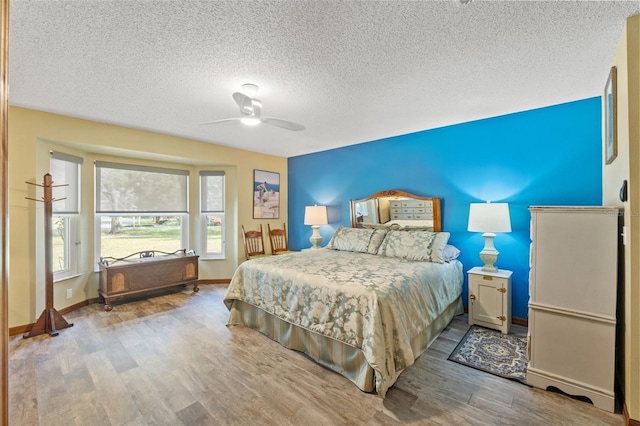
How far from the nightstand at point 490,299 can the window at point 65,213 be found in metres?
4.99

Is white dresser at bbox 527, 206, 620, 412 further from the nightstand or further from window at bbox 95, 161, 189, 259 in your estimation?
window at bbox 95, 161, 189, 259

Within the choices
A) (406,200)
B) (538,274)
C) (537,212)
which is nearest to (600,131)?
(537,212)

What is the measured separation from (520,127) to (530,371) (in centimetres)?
252

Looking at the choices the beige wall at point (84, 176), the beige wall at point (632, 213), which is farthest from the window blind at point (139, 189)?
the beige wall at point (632, 213)

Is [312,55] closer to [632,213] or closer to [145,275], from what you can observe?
[632,213]

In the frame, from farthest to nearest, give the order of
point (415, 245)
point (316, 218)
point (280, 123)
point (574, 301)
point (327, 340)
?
point (316, 218) < point (415, 245) < point (280, 123) < point (327, 340) < point (574, 301)

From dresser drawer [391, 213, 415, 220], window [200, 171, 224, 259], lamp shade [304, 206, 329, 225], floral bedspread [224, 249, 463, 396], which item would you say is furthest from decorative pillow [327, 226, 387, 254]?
window [200, 171, 224, 259]

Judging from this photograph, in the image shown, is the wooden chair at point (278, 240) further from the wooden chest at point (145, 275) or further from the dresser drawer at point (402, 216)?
the dresser drawer at point (402, 216)

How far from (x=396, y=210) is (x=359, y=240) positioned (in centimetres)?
73

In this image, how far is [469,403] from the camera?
6.23ft

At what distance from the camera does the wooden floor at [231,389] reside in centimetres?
178

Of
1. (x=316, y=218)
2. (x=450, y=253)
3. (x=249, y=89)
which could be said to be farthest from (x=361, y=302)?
(x=316, y=218)

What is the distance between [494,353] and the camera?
8.29 ft

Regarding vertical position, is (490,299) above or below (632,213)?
below
